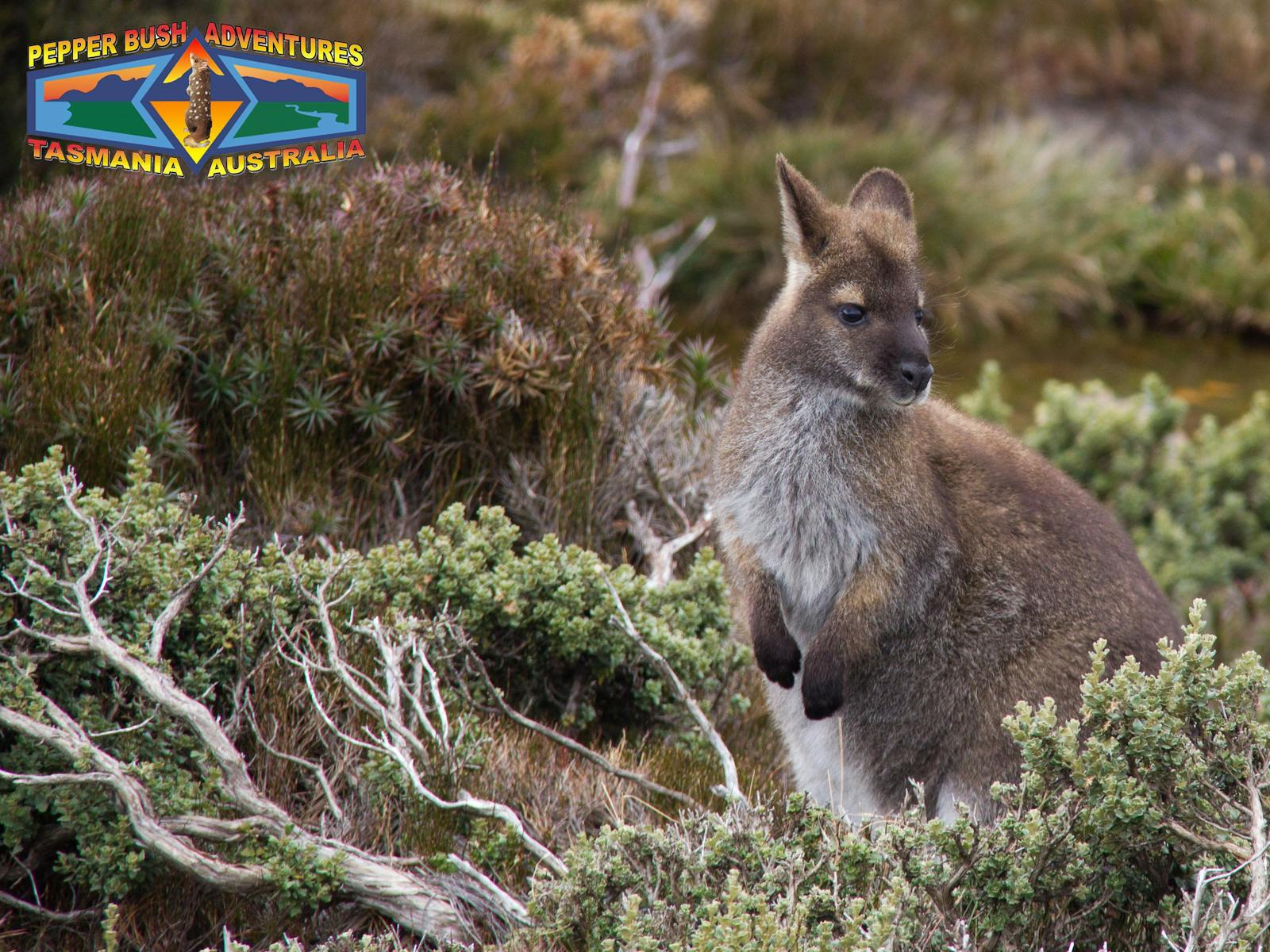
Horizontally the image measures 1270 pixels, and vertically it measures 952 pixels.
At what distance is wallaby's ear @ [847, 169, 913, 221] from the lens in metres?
4.43

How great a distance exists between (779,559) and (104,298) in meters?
2.50

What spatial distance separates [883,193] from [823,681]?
1615 mm

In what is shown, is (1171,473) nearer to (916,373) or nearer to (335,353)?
(916,373)

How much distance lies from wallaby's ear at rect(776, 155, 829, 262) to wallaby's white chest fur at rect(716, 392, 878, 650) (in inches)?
18.5

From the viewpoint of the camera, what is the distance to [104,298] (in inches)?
185

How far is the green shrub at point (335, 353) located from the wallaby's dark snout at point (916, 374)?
5.29ft

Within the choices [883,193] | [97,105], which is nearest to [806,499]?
[883,193]

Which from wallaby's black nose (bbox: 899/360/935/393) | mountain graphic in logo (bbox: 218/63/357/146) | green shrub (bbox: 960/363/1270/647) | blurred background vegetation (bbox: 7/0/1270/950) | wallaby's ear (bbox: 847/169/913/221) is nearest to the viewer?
wallaby's black nose (bbox: 899/360/935/393)

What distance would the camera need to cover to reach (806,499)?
4094mm

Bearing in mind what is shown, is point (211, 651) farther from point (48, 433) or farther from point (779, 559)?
point (779, 559)

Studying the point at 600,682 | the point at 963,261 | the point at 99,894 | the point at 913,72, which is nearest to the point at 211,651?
the point at 99,894

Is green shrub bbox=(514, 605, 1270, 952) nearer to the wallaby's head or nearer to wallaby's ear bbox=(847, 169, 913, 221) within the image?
the wallaby's head

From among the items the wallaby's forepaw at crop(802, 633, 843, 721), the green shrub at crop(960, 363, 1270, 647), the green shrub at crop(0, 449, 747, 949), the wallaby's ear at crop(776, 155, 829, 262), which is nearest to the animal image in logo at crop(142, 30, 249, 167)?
the green shrub at crop(0, 449, 747, 949)

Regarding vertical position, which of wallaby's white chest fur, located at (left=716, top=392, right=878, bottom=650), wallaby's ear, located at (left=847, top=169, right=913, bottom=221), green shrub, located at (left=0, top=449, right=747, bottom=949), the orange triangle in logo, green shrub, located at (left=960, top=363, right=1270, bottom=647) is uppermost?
wallaby's ear, located at (left=847, top=169, right=913, bottom=221)
